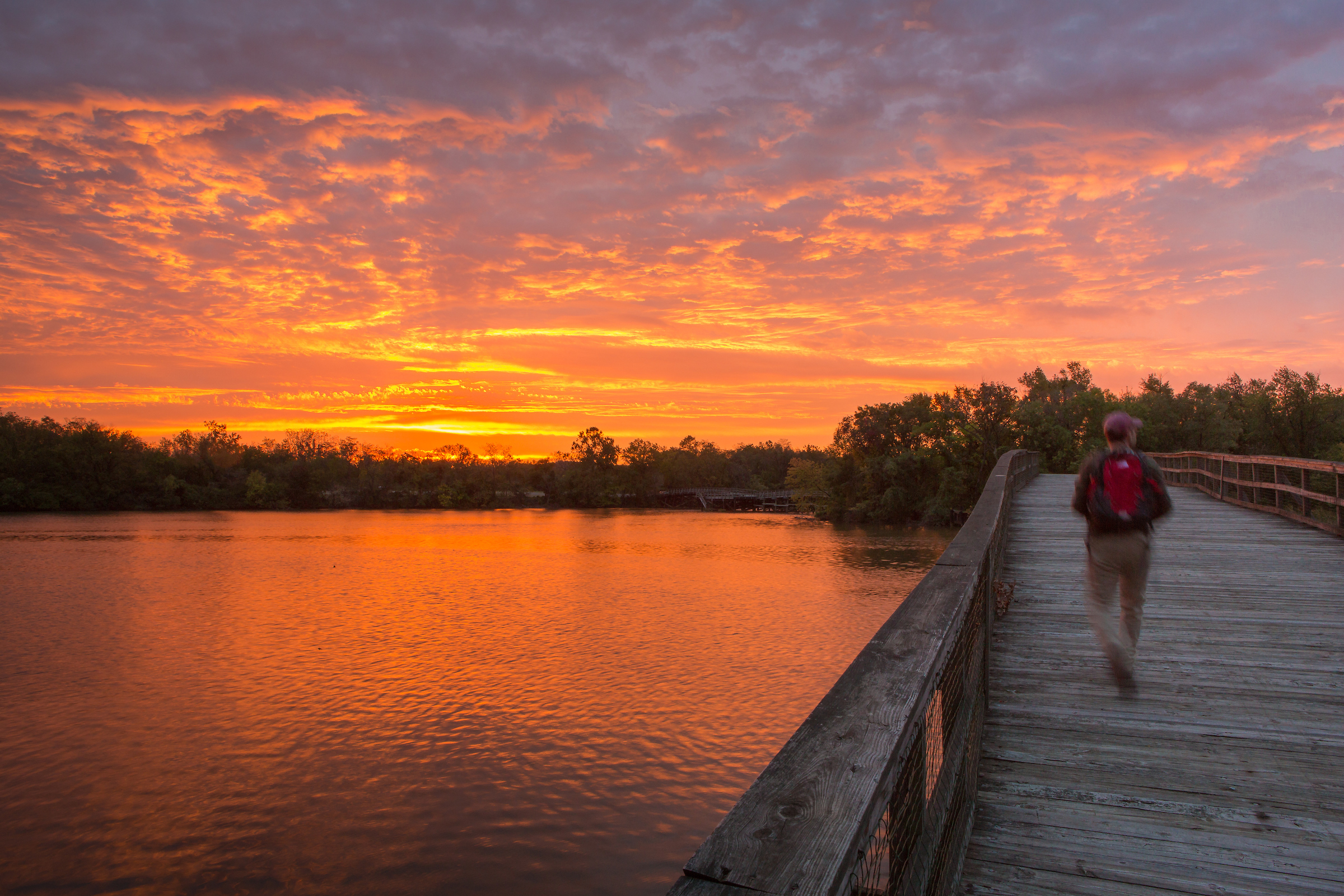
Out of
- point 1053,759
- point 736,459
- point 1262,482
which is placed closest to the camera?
point 1053,759

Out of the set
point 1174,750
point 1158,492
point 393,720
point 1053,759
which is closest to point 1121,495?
point 1158,492

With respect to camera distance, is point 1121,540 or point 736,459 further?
point 736,459

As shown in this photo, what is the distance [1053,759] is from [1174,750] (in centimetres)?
58

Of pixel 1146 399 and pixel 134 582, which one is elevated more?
pixel 1146 399

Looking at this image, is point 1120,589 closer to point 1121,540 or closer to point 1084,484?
point 1121,540

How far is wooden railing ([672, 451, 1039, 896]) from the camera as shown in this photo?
116 centimetres

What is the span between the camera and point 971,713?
10.8 feet

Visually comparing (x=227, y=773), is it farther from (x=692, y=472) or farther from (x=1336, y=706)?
(x=692, y=472)

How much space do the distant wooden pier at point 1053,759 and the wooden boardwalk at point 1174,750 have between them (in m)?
0.01

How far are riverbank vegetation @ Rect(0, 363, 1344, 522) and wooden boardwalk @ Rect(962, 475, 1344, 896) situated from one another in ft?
62.2

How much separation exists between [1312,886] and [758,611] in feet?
74.6

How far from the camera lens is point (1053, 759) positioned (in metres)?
3.56

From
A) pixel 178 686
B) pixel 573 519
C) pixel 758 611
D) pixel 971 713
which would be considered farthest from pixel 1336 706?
pixel 573 519

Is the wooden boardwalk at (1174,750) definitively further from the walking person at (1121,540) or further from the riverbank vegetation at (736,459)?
the riverbank vegetation at (736,459)
